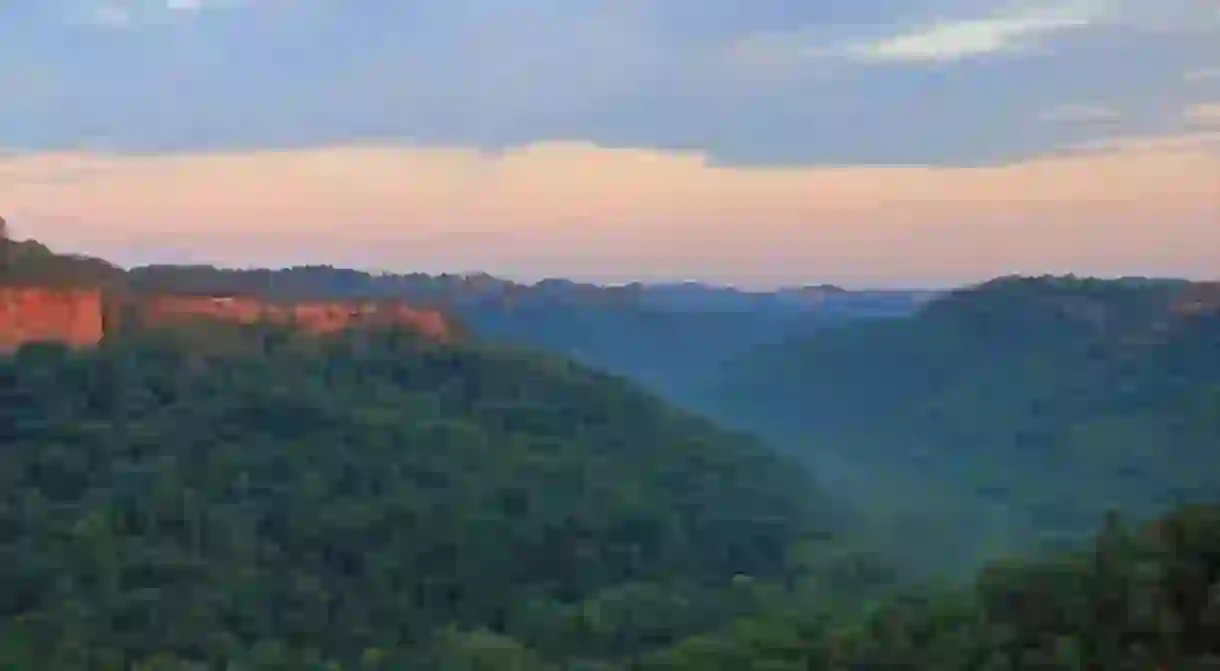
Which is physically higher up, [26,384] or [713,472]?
[26,384]

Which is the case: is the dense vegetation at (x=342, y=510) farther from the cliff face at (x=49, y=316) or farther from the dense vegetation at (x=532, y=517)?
the cliff face at (x=49, y=316)

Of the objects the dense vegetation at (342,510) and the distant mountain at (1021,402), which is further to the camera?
the distant mountain at (1021,402)

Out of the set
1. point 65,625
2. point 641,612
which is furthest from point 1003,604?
point 65,625

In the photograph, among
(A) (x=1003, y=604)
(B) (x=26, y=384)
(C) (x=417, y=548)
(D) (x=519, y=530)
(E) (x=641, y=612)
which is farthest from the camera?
(B) (x=26, y=384)

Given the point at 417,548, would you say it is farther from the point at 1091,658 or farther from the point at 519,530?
the point at 1091,658

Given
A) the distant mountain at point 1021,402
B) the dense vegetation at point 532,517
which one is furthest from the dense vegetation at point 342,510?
the distant mountain at point 1021,402

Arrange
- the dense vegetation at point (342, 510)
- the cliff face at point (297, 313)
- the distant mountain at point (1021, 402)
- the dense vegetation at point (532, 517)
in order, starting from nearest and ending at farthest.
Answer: the dense vegetation at point (532, 517) → the dense vegetation at point (342, 510) → the cliff face at point (297, 313) → the distant mountain at point (1021, 402)
